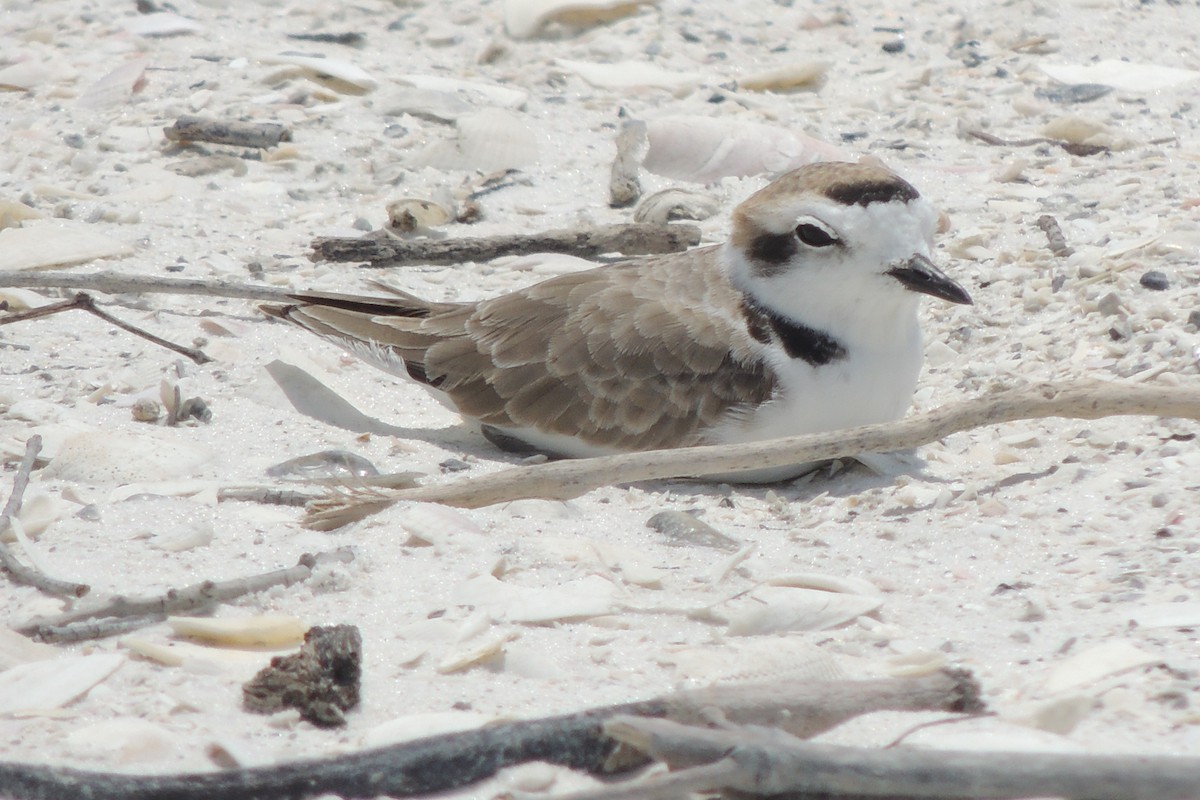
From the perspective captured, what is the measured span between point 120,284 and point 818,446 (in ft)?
6.21

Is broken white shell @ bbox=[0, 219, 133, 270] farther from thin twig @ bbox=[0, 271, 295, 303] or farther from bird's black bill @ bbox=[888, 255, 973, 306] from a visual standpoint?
bird's black bill @ bbox=[888, 255, 973, 306]

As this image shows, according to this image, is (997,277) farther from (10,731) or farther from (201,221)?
(10,731)

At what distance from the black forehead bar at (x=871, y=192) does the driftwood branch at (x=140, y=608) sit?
1.59 metres

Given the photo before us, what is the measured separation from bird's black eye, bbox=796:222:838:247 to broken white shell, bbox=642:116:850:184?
1387mm

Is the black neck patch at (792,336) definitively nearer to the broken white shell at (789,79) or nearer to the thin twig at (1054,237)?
the thin twig at (1054,237)

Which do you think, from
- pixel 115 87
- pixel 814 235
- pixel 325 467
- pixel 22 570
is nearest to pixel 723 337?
pixel 814 235

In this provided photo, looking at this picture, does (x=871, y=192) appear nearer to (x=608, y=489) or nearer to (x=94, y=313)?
(x=608, y=489)

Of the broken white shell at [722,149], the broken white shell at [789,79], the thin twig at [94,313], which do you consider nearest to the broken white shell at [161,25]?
the broken white shell at [722,149]

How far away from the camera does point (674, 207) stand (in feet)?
14.8

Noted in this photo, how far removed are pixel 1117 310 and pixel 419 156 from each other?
2464mm

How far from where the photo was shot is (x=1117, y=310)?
11.4 ft

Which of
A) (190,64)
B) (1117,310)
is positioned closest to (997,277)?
(1117,310)

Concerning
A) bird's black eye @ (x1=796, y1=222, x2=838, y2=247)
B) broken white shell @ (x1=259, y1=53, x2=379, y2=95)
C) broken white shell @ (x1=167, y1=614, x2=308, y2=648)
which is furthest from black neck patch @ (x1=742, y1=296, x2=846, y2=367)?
broken white shell @ (x1=259, y1=53, x2=379, y2=95)

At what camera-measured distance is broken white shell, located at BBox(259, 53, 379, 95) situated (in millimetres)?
5305
